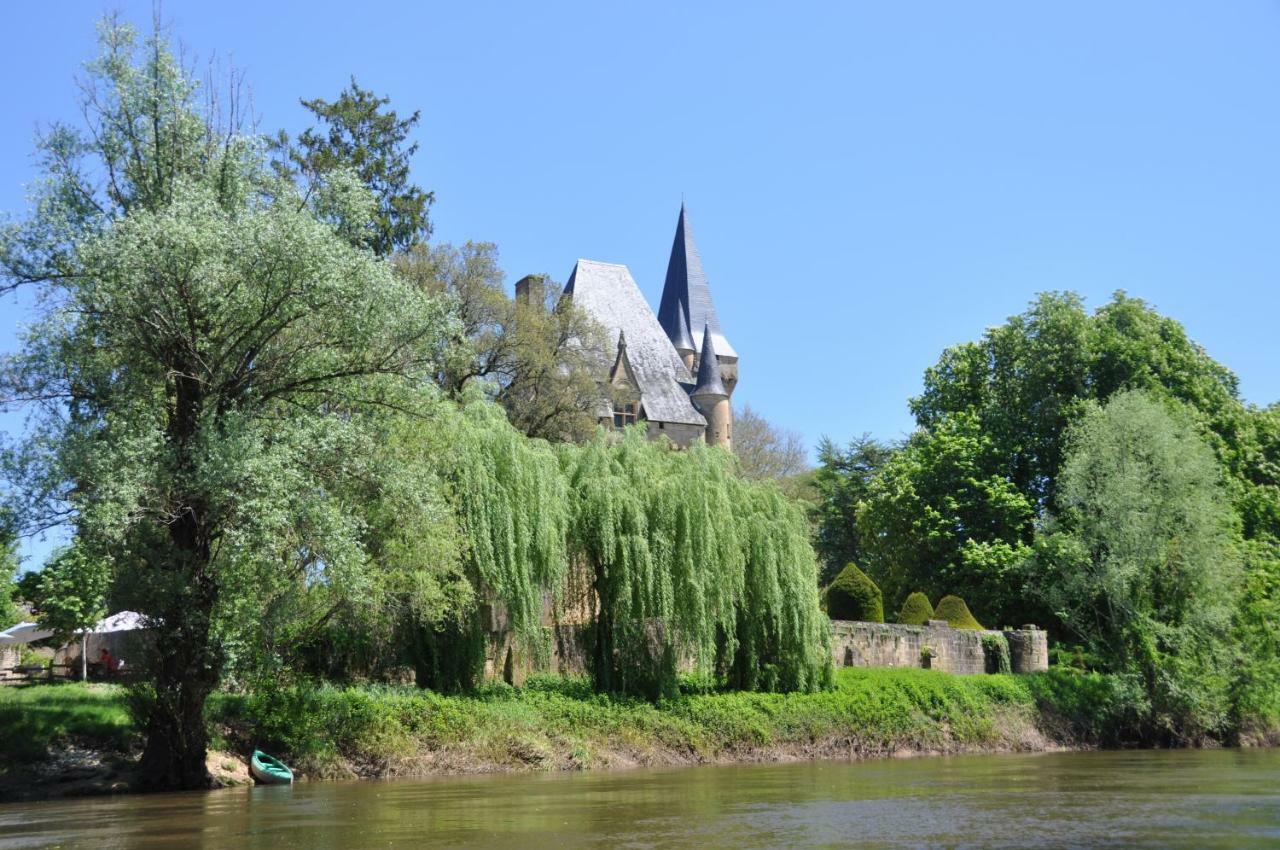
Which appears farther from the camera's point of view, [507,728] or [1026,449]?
[1026,449]

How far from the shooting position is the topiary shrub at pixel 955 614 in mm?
36219

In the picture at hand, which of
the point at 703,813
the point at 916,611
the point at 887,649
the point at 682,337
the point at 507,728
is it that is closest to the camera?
the point at 703,813

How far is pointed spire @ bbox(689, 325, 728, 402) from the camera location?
2152 inches

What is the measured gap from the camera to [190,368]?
58.8ft

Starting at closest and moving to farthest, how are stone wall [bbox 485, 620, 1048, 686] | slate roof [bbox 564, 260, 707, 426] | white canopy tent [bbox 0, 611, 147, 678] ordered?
white canopy tent [bbox 0, 611, 147, 678] < stone wall [bbox 485, 620, 1048, 686] < slate roof [bbox 564, 260, 707, 426]

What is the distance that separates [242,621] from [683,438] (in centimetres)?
3512

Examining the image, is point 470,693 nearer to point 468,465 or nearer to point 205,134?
point 468,465

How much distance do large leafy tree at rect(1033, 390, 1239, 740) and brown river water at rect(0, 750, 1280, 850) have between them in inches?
440

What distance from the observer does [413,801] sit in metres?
15.7

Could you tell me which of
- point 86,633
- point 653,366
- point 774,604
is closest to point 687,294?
point 653,366

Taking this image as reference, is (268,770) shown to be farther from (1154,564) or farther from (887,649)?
(1154,564)

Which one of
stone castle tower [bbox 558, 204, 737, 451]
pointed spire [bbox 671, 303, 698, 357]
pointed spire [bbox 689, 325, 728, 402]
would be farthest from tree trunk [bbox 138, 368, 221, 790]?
pointed spire [bbox 671, 303, 698, 357]

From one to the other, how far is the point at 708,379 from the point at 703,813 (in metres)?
41.7

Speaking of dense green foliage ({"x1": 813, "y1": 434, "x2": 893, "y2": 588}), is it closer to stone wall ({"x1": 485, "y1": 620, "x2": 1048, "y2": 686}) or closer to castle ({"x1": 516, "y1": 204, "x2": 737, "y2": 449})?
castle ({"x1": 516, "y1": 204, "x2": 737, "y2": 449})
